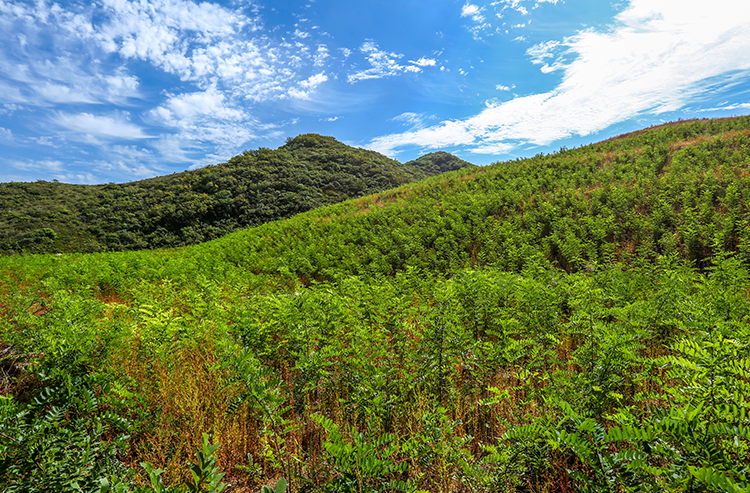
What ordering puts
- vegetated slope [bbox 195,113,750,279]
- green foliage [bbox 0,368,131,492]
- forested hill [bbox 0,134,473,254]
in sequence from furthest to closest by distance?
1. forested hill [bbox 0,134,473,254]
2. vegetated slope [bbox 195,113,750,279]
3. green foliage [bbox 0,368,131,492]

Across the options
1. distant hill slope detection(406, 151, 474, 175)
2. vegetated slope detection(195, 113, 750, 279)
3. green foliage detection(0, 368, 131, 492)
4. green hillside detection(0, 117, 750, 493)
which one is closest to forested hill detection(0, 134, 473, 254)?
vegetated slope detection(195, 113, 750, 279)

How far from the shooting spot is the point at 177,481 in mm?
2299

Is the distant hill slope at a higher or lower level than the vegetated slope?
higher

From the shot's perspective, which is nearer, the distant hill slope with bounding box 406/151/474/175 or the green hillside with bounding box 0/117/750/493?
the green hillside with bounding box 0/117/750/493

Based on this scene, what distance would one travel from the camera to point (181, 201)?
149 ft

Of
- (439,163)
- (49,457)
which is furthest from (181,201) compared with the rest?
(439,163)

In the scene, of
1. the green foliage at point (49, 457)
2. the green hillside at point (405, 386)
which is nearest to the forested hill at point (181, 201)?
the green hillside at point (405, 386)

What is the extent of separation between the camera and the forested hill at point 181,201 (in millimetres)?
36594

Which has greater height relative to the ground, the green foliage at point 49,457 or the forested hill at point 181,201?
the forested hill at point 181,201

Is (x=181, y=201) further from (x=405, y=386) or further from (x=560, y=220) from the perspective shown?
(x=405, y=386)

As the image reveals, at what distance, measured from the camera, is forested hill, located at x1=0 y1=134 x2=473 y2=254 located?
36.6m

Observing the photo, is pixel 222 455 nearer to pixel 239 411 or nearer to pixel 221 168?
pixel 239 411

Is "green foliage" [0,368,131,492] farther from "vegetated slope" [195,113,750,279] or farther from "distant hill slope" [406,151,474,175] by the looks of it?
"distant hill slope" [406,151,474,175]

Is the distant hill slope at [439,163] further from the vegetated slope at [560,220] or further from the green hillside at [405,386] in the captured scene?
the green hillside at [405,386]
